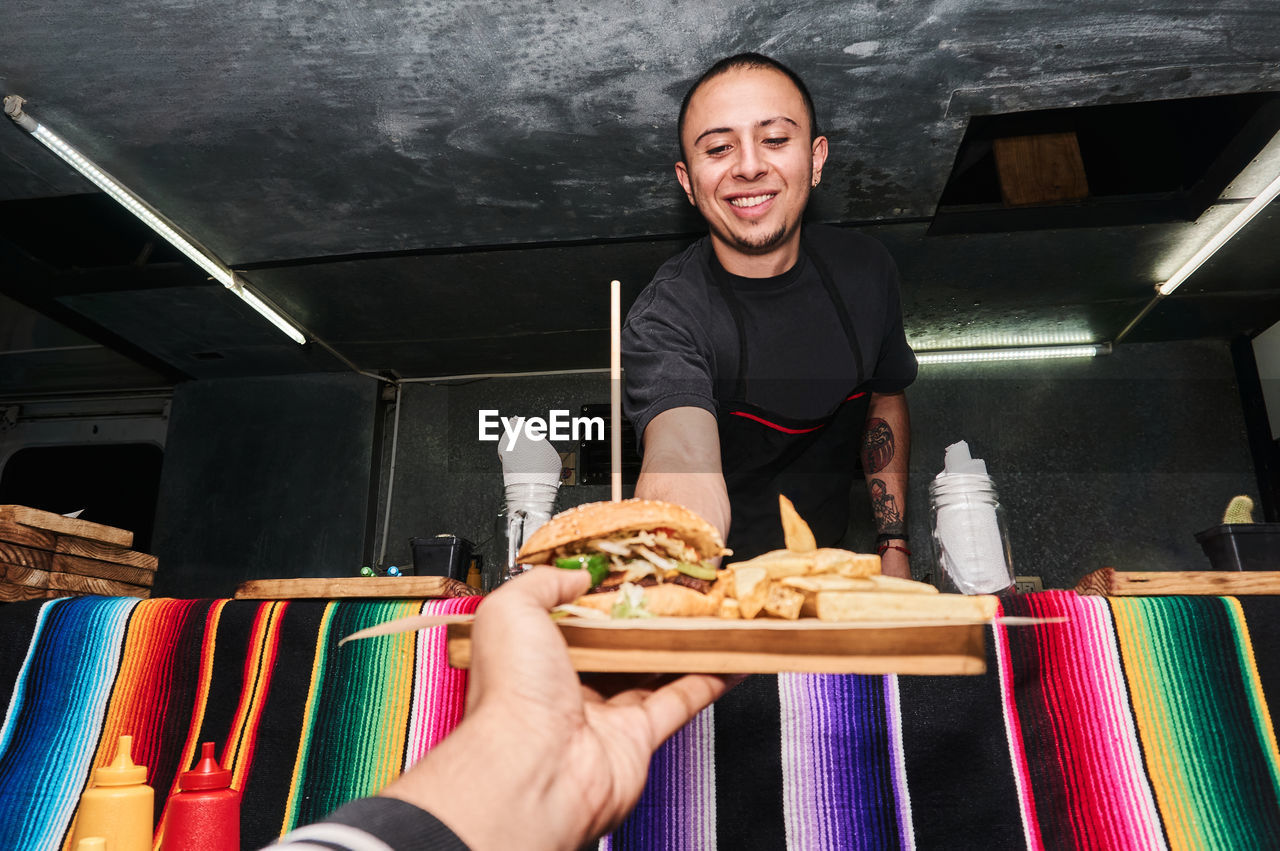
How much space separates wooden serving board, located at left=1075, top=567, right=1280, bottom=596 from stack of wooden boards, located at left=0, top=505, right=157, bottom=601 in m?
2.42

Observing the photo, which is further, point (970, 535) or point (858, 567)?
point (970, 535)

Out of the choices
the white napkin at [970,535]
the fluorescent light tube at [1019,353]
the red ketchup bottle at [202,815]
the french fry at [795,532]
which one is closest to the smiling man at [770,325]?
the white napkin at [970,535]

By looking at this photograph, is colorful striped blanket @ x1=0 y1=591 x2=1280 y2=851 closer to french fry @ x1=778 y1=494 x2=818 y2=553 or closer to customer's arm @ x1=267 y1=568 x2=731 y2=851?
french fry @ x1=778 y1=494 x2=818 y2=553

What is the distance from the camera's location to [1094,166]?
4086 millimetres

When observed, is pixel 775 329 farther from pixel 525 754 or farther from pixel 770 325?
pixel 525 754

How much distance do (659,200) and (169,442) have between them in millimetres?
4765

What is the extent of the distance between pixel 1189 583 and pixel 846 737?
0.73 meters

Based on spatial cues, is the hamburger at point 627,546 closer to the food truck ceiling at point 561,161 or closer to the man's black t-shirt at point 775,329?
the man's black t-shirt at point 775,329

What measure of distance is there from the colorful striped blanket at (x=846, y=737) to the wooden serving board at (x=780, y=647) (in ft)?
1.13

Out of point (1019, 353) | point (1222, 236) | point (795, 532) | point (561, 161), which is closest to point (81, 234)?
point (561, 161)

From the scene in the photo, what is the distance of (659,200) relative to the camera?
384 centimetres

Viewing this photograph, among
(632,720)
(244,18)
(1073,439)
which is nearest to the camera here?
(632,720)

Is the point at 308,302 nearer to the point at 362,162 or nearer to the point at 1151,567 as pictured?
the point at 362,162

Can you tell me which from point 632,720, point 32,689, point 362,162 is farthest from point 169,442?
point 632,720
